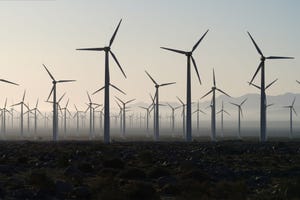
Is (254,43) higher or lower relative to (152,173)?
higher

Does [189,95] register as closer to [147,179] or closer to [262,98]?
[262,98]

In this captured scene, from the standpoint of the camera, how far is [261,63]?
10150cm

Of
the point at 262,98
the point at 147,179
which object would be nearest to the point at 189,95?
the point at 262,98

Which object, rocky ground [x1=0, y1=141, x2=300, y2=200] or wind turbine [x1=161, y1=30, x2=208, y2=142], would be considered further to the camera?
wind turbine [x1=161, y1=30, x2=208, y2=142]

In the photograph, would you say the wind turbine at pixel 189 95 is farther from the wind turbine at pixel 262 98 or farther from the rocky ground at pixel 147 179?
the rocky ground at pixel 147 179

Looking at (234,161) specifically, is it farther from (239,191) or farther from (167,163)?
(239,191)

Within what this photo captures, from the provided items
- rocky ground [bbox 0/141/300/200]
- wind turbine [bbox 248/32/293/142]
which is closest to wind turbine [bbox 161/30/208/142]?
wind turbine [bbox 248/32/293/142]

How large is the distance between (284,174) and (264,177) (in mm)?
2998

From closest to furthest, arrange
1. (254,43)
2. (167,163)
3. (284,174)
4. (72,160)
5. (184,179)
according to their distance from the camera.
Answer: (184,179), (284,174), (167,163), (72,160), (254,43)

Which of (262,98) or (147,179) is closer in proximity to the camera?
(147,179)

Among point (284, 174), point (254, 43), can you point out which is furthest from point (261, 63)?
point (284, 174)

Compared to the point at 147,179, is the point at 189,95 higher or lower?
higher

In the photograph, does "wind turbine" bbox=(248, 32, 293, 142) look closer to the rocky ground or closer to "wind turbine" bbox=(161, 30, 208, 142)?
"wind turbine" bbox=(161, 30, 208, 142)

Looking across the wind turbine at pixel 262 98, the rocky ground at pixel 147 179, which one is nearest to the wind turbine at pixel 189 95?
the wind turbine at pixel 262 98
